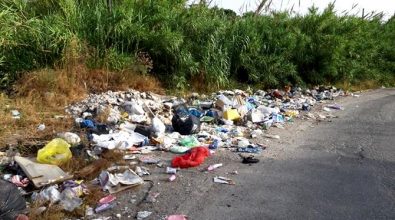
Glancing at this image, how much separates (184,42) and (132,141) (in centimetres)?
449

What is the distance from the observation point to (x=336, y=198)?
422 centimetres

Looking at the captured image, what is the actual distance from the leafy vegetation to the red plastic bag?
3.80 metres

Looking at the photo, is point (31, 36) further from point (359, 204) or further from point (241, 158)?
point (359, 204)

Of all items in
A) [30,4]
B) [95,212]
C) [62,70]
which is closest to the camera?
[95,212]

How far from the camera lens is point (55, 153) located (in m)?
4.86

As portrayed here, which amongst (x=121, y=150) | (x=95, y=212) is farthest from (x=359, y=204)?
(x=121, y=150)

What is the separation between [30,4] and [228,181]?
20.6ft

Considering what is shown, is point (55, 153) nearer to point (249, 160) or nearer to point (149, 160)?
point (149, 160)

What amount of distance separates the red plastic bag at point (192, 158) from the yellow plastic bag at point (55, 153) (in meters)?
1.15

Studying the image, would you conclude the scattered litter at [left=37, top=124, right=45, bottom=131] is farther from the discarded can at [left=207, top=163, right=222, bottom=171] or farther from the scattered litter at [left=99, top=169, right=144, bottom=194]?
the discarded can at [left=207, top=163, right=222, bottom=171]

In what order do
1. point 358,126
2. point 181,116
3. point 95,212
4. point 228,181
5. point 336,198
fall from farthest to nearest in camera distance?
1. point 358,126
2. point 181,116
3. point 228,181
4. point 336,198
5. point 95,212

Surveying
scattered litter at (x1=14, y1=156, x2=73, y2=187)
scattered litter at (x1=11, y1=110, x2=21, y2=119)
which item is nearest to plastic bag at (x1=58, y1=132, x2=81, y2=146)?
scattered litter at (x1=14, y1=156, x2=73, y2=187)

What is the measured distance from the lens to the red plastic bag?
4.97 meters

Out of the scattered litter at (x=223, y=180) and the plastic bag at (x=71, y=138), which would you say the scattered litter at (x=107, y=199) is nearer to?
the scattered litter at (x=223, y=180)
